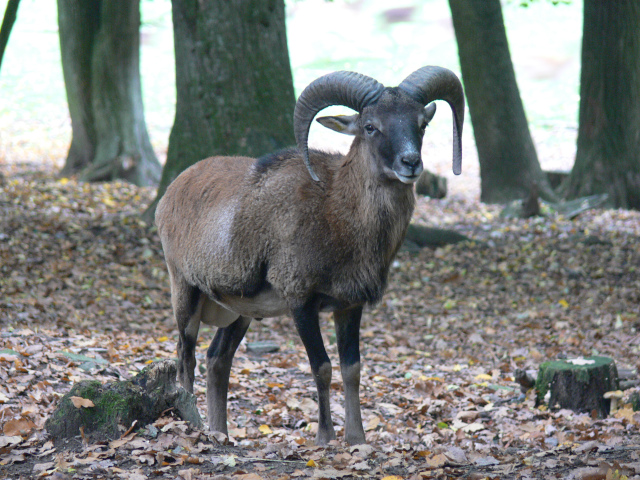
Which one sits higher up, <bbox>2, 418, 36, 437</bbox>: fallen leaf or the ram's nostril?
the ram's nostril

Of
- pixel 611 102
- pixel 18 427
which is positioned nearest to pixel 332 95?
pixel 18 427

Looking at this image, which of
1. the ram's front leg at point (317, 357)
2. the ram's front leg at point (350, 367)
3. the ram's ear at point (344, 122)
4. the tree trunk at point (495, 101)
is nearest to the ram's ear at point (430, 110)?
the ram's ear at point (344, 122)

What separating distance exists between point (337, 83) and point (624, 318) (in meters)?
5.93

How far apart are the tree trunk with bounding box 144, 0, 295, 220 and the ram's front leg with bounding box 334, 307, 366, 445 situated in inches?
207

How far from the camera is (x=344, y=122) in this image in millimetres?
5602

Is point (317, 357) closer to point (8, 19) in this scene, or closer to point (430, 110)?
point (430, 110)

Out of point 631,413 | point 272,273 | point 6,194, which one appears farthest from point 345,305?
point 6,194

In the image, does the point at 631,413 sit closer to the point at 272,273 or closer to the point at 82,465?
the point at 272,273

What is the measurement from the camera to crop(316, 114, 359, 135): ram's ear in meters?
5.55

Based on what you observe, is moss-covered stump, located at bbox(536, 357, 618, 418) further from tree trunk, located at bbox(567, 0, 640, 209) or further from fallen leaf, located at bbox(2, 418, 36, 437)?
tree trunk, located at bbox(567, 0, 640, 209)

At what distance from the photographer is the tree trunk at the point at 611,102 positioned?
14.8 meters

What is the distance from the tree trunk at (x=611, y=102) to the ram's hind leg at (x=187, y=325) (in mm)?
11761

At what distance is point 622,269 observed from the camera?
435 inches

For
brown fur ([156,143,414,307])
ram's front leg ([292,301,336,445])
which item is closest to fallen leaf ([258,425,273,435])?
ram's front leg ([292,301,336,445])
